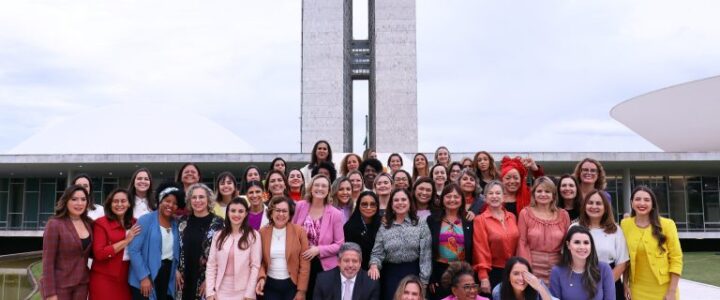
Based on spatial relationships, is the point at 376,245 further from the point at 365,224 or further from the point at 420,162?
the point at 420,162

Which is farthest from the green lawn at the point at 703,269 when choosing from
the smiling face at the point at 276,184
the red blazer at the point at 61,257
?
the red blazer at the point at 61,257

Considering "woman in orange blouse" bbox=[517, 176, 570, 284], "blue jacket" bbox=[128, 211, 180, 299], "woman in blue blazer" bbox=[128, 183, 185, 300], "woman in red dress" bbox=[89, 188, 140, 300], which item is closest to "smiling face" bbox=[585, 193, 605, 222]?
"woman in orange blouse" bbox=[517, 176, 570, 284]

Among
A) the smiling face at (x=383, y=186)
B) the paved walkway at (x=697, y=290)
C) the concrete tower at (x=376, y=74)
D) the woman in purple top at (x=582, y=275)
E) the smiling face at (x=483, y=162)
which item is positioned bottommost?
the paved walkway at (x=697, y=290)

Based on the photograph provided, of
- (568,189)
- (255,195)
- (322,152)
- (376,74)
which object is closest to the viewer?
(568,189)

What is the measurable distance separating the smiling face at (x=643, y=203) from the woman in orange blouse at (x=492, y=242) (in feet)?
3.07

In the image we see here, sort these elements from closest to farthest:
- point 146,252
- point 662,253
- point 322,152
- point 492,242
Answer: point 662,253
point 492,242
point 146,252
point 322,152

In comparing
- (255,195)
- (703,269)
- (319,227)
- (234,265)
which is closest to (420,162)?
(319,227)

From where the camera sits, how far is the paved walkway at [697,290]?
8.41 metres

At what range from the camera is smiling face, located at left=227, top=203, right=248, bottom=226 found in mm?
4652

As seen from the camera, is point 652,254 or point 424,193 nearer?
point 652,254

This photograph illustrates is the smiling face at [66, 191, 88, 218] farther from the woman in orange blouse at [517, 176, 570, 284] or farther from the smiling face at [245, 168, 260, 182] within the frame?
the woman in orange blouse at [517, 176, 570, 284]

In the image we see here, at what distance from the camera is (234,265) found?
15.1 ft

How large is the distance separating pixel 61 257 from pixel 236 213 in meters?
1.41

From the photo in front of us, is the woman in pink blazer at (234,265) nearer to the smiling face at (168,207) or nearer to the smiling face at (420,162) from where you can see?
the smiling face at (168,207)
